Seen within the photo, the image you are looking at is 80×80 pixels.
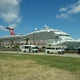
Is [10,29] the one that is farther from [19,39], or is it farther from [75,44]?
[75,44]

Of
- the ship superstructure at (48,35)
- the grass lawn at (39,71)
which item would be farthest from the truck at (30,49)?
the ship superstructure at (48,35)

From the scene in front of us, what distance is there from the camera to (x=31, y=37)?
13275cm

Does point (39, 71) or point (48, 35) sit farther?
point (48, 35)

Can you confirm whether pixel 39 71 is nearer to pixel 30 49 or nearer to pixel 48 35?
pixel 30 49

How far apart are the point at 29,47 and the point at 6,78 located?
2053 inches

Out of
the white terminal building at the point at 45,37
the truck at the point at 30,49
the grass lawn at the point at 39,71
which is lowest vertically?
the grass lawn at the point at 39,71

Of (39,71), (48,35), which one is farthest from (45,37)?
(39,71)

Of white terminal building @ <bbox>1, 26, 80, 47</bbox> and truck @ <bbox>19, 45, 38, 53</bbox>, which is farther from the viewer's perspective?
white terminal building @ <bbox>1, 26, 80, 47</bbox>

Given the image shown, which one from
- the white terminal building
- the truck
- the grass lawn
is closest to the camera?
the grass lawn

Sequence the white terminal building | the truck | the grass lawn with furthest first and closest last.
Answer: the white terminal building < the truck < the grass lawn

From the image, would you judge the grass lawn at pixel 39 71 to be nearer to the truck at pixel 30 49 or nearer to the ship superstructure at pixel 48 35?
the truck at pixel 30 49

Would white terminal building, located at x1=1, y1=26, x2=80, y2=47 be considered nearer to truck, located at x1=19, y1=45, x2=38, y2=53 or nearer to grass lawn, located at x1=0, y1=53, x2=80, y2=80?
truck, located at x1=19, y1=45, x2=38, y2=53

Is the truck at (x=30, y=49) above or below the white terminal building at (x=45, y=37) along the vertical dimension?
below

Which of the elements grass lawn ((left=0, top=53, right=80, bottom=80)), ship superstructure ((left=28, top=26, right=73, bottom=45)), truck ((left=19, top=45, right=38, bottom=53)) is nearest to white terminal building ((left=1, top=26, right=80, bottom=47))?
ship superstructure ((left=28, top=26, right=73, bottom=45))
